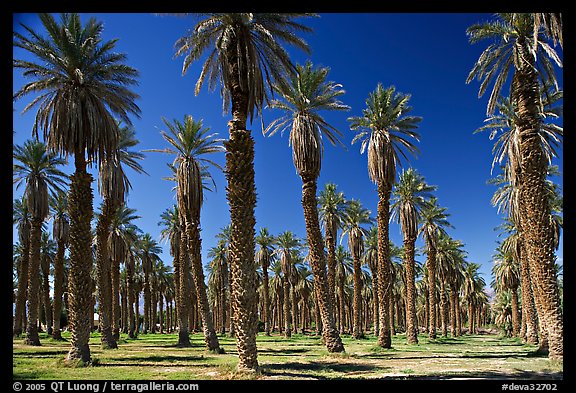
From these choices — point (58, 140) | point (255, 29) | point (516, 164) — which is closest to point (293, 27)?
point (255, 29)

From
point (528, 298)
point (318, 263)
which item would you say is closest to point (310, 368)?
point (318, 263)

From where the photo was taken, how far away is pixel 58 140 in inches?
854

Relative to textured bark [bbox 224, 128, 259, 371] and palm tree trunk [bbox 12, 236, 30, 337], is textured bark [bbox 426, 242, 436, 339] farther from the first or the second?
palm tree trunk [bbox 12, 236, 30, 337]

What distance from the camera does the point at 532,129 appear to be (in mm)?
21625

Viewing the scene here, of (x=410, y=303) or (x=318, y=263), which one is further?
(x=410, y=303)

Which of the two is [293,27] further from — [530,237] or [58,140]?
[530,237]

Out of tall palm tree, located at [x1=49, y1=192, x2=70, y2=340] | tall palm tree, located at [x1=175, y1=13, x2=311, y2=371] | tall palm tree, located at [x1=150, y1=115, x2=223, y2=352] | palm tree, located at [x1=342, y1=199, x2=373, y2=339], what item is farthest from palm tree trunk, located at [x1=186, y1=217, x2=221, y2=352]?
palm tree, located at [x1=342, y1=199, x2=373, y2=339]

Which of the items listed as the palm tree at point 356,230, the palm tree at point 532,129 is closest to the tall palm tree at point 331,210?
the palm tree at point 356,230

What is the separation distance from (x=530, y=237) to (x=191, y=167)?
21.3 metres

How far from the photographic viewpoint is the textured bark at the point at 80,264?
20453 millimetres

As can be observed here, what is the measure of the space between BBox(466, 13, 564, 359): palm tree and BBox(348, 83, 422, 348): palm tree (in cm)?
1105

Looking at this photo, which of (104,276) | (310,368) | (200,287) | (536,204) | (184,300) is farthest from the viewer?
(184,300)

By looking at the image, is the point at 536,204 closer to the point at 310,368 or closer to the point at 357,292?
the point at 310,368

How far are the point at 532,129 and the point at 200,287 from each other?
21.7 m
